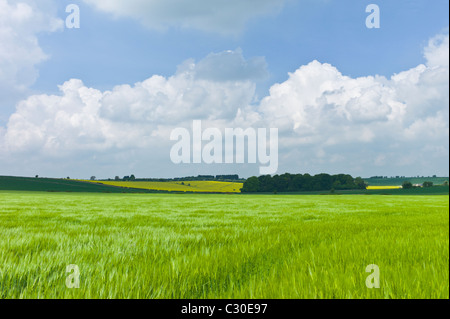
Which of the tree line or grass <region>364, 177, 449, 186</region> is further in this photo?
grass <region>364, 177, 449, 186</region>

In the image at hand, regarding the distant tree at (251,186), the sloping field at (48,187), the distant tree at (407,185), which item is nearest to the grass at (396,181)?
the distant tree at (407,185)

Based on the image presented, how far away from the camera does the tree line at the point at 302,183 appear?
299 ft

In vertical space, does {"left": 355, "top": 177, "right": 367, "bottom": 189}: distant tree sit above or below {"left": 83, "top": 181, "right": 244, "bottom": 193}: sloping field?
above

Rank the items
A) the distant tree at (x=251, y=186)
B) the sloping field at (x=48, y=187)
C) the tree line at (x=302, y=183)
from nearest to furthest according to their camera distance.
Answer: the sloping field at (x=48, y=187)
the tree line at (x=302, y=183)
the distant tree at (x=251, y=186)

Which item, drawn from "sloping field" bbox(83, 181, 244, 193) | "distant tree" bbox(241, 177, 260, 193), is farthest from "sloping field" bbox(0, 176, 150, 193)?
"distant tree" bbox(241, 177, 260, 193)

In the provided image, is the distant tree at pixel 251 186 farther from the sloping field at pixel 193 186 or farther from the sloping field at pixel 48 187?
the sloping field at pixel 48 187

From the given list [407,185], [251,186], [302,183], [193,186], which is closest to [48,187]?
[193,186]

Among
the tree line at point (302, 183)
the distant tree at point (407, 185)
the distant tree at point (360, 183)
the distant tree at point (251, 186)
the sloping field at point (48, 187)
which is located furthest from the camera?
the distant tree at point (407, 185)

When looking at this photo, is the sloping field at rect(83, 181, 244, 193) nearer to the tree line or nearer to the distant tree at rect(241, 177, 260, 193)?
the distant tree at rect(241, 177, 260, 193)

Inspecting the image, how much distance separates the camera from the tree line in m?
91.2

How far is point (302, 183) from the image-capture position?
93000 mm

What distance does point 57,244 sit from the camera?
4.84 metres

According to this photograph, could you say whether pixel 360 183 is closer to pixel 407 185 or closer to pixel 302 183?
pixel 407 185
